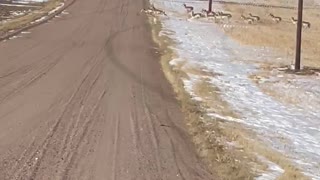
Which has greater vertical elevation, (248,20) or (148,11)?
(148,11)

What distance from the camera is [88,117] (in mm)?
10234

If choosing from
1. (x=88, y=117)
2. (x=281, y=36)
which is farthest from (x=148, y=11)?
(x=88, y=117)

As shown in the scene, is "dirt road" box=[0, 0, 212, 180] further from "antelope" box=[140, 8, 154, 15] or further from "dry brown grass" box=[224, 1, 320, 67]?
"antelope" box=[140, 8, 154, 15]

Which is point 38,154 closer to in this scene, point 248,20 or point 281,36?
point 281,36

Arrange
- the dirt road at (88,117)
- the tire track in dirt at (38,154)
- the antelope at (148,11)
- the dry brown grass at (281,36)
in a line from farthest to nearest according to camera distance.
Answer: the antelope at (148,11) < the dry brown grass at (281,36) < the dirt road at (88,117) < the tire track in dirt at (38,154)

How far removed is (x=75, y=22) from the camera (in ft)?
95.5

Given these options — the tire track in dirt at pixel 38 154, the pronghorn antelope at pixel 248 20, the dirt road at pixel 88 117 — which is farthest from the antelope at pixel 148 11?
the tire track in dirt at pixel 38 154

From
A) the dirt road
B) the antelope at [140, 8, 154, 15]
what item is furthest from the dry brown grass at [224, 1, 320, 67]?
the dirt road

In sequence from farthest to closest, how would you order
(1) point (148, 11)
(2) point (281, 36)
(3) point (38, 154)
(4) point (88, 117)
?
1. (1) point (148, 11)
2. (2) point (281, 36)
3. (4) point (88, 117)
4. (3) point (38, 154)

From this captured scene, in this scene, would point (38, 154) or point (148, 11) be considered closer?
point (38, 154)

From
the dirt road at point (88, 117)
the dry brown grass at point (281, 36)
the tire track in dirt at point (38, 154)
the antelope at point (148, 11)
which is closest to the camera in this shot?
the tire track in dirt at point (38, 154)

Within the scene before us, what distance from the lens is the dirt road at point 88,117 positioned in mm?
7738

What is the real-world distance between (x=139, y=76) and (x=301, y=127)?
196 inches

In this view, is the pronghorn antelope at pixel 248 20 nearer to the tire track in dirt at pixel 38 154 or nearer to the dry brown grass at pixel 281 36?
the dry brown grass at pixel 281 36
